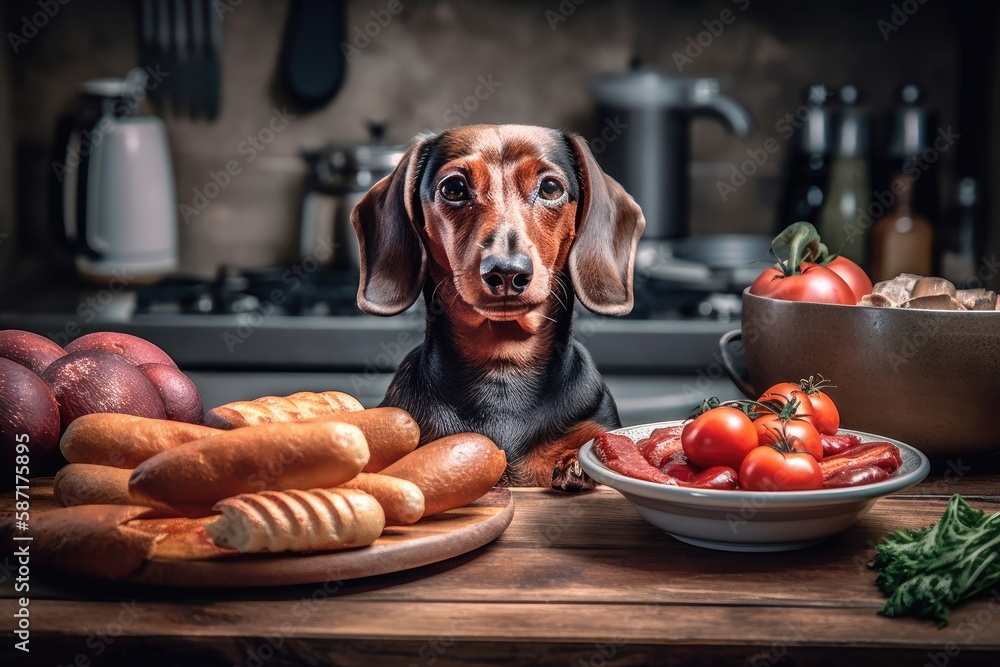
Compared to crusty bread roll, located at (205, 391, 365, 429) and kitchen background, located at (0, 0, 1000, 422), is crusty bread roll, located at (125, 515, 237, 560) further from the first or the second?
kitchen background, located at (0, 0, 1000, 422)

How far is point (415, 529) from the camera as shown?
0.87m

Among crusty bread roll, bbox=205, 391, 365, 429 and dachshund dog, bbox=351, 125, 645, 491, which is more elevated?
dachshund dog, bbox=351, 125, 645, 491

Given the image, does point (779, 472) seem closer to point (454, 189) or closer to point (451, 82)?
point (454, 189)

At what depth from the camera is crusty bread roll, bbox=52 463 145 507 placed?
88 cm

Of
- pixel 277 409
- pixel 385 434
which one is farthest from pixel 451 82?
pixel 385 434

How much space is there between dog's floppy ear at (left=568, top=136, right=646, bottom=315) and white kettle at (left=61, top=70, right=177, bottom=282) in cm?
191

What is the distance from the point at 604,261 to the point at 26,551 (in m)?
0.69

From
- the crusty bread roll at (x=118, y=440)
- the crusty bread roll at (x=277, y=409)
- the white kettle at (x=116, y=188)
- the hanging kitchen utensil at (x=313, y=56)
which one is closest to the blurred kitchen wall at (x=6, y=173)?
the white kettle at (x=116, y=188)

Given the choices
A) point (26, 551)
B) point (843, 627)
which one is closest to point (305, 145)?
point (26, 551)

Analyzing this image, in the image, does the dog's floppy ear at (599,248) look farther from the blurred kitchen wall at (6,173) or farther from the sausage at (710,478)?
the blurred kitchen wall at (6,173)

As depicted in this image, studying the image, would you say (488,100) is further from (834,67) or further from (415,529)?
(415,529)

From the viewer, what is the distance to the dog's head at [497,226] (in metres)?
1.06

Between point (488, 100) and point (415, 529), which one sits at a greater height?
point (488, 100)

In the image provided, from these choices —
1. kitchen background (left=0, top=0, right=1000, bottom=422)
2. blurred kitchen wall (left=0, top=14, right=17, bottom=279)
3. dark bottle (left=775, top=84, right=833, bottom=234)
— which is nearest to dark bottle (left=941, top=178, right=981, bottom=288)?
kitchen background (left=0, top=0, right=1000, bottom=422)
